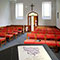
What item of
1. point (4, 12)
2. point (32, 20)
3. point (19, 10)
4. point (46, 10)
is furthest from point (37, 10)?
point (4, 12)

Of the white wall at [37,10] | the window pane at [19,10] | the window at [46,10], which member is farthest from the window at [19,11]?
the window at [46,10]

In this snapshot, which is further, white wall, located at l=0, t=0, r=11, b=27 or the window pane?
the window pane

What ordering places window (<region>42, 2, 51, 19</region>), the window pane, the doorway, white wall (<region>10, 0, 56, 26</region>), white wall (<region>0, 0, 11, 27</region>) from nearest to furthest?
Result: white wall (<region>0, 0, 11, 27</region>) → white wall (<region>10, 0, 56, 26</region>) → window (<region>42, 2, 51, 19</region>) → the doorway → the window pane

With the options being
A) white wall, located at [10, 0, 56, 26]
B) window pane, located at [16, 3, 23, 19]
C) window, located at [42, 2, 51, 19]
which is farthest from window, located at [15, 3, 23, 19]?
window, located at [42, 2, 51, 19]

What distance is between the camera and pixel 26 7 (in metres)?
13.6

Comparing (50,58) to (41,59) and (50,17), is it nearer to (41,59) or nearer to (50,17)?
(41,59)

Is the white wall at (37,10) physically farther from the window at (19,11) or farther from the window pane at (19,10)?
the window pane at (19,10)

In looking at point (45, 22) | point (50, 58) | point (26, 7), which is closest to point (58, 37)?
point (50, 58)

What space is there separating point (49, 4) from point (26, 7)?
302 cm

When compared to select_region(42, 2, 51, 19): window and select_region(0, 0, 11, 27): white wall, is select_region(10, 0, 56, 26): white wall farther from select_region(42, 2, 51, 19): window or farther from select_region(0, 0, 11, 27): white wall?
select_region(0, 0, 11, 27): white wall

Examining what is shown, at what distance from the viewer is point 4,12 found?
11977 millimetres

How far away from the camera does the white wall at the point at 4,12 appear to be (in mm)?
11258

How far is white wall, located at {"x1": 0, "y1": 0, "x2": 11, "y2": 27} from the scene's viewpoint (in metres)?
11.3

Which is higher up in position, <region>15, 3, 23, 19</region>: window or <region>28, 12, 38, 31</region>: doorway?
<region>15, 3, 23, 19</region>: window
